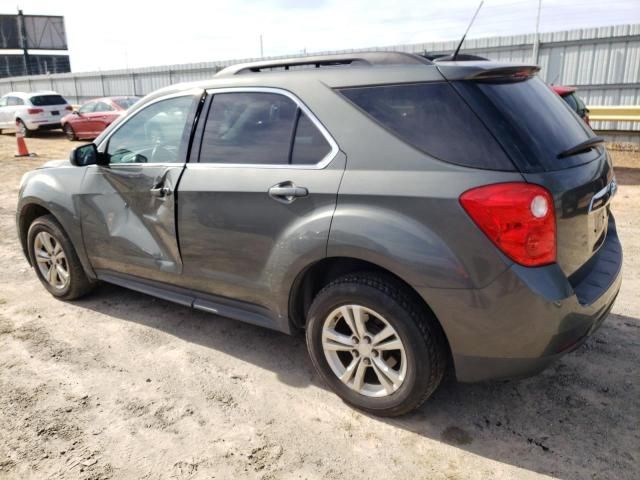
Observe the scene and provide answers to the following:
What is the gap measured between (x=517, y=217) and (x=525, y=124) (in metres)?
0.50

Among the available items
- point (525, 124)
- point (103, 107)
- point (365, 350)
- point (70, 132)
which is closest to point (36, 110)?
point (70, 132)

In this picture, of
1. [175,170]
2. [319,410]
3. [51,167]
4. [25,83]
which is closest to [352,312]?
[319,410]

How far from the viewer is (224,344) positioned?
378 centimetres

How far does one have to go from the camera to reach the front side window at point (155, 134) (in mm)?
3533

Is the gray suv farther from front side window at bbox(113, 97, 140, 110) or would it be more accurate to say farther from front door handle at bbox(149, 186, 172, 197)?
front side window at bbox(113, 97, 140, 110)

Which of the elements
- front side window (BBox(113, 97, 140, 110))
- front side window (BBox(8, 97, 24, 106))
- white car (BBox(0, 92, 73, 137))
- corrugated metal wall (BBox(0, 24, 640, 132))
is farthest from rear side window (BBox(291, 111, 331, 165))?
front side window (BBox(8, 97, 24, 106))

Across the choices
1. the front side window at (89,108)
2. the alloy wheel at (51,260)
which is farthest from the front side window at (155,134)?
the front side window at (89,108)

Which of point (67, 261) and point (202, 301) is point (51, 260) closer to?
point (67, 261)

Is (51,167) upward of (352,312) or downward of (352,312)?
upward

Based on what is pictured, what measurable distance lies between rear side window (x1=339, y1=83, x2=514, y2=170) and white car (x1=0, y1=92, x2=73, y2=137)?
64.6 feet

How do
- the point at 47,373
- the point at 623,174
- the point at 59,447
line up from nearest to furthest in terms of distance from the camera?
the point at 59,447, the point at 47,373, the point at 623,174

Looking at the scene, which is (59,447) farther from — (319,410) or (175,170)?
(175,170)

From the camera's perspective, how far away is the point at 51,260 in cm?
455

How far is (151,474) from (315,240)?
1.39m
